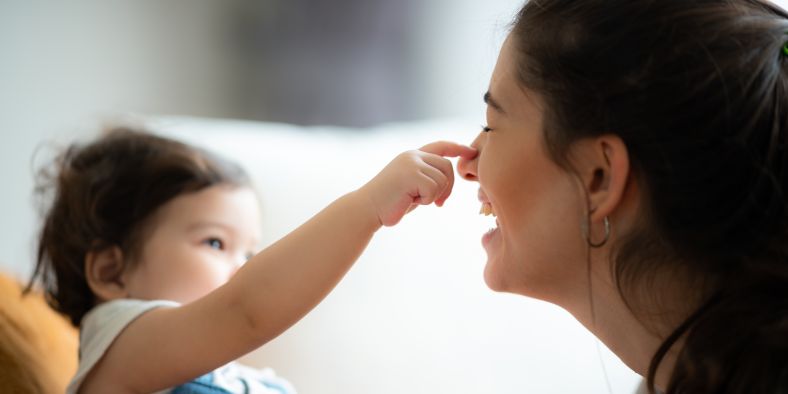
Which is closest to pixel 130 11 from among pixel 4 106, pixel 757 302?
pixel 4 106

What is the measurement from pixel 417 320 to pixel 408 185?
34 centimetres

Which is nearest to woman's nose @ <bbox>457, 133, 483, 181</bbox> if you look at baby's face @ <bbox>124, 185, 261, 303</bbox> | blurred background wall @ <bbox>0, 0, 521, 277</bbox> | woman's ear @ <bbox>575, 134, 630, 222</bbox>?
woman's ear @ <bbox>575, 134, 630, 222</bbox>

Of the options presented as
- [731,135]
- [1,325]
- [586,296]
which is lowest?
[1,325]

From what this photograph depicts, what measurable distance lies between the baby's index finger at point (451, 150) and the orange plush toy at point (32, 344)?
1.86 feet

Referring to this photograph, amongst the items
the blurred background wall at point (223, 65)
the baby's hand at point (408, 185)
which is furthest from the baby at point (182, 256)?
the blurred background wall at point (223, 65)

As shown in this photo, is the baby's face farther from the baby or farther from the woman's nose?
the woman's nose

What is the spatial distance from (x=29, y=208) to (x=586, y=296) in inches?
60.7

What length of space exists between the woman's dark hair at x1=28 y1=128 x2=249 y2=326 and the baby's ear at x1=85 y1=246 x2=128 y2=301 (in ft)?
0.03

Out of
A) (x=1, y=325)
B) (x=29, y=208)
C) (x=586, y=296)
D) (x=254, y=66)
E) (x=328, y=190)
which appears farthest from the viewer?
(x=254, y=66)

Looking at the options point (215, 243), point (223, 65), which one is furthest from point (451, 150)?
point (223, 65)

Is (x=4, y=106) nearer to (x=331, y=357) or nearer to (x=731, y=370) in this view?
(x=331, y=357)

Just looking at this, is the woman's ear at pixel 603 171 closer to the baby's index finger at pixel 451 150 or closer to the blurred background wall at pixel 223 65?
the baby's index finger at pixel 451 150

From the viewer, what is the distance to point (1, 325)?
1.09 meters

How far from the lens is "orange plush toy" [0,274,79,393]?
1.03m
